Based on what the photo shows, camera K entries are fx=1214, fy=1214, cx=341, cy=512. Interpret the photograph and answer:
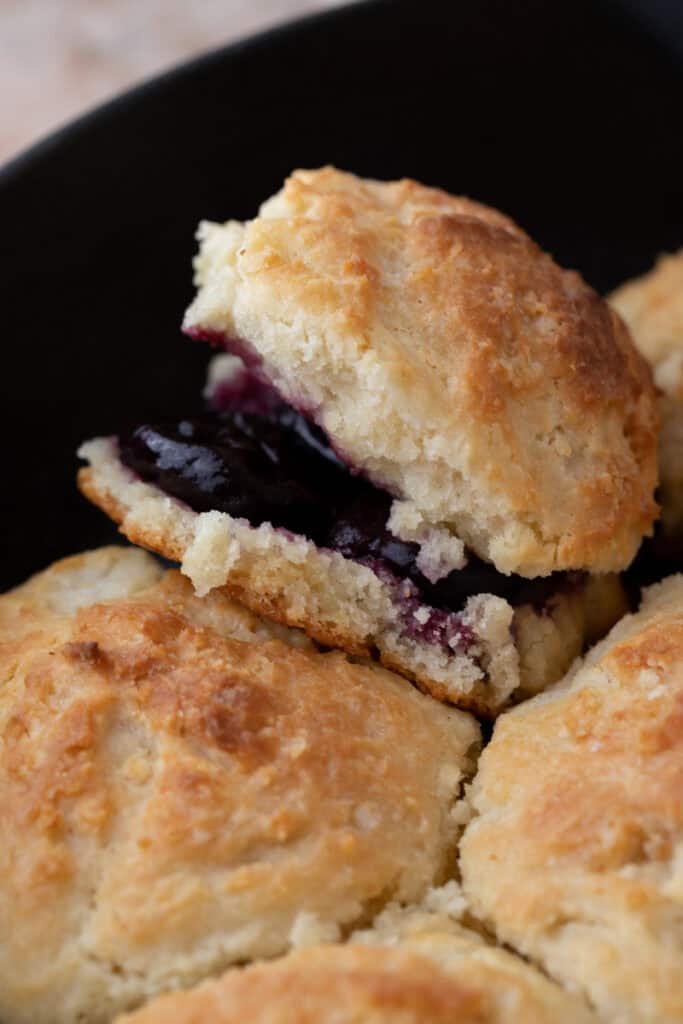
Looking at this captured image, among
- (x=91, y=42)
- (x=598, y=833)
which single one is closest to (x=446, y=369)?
(x=598, y=833)

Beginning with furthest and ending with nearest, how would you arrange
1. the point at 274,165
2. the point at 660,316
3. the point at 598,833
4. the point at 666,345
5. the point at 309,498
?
the point at 274,165 < the point at 660,316 < the point at 666,345 < the point at 309,498 < the point at 598,833

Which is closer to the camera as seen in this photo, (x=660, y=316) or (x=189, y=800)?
(x=189, y=800)

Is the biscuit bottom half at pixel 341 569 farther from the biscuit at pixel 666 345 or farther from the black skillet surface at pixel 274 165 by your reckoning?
the black skillet surface at pixel 274 165

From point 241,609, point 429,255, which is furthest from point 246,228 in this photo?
point 241,609

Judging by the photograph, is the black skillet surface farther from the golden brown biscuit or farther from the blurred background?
the golden brown biscuit

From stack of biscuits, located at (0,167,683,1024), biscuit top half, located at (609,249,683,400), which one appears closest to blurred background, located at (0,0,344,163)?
biscuit top half, located at (609,249,683,400)

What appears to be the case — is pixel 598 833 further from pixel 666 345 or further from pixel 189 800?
pixel 666 345
